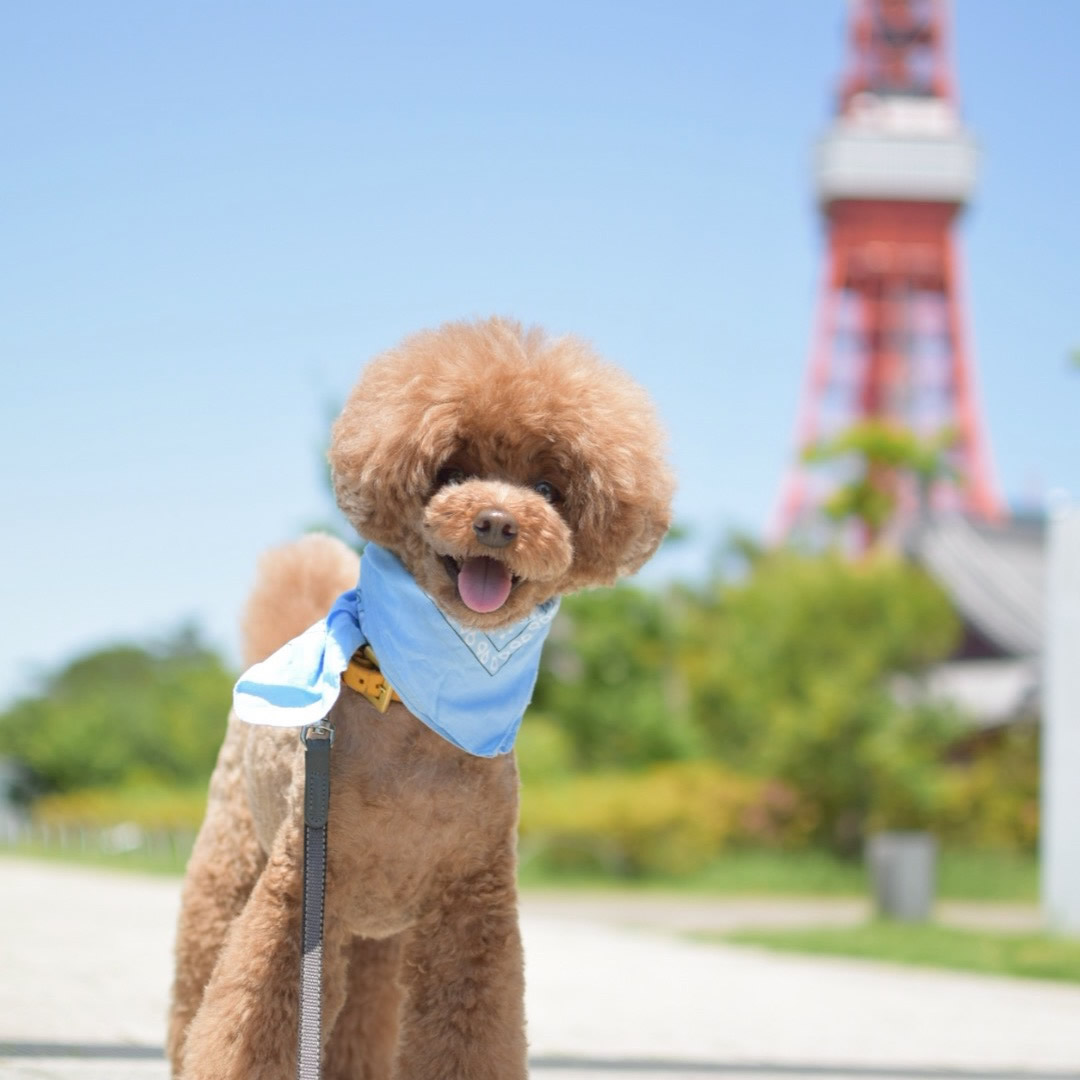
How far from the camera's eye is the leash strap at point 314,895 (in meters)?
2.42

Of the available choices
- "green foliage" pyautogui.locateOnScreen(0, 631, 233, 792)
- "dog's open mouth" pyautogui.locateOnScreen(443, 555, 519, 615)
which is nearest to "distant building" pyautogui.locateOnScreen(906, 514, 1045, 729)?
"green foliage" pyautogui.locateOnScreen(0, 631, 233, 792)

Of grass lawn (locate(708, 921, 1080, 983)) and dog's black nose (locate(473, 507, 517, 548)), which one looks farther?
grass lawn (locate(708, 921, 1080, 983))

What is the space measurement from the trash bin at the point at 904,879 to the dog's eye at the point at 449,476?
10226mm

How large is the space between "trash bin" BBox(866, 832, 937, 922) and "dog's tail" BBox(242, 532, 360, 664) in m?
9.50

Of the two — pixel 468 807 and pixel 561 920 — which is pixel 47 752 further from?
pixel 468 807

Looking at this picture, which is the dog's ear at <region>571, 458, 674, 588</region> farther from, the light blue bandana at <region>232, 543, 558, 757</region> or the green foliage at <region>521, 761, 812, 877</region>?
the green foliage at <region>521, 761, 812, 877</region>

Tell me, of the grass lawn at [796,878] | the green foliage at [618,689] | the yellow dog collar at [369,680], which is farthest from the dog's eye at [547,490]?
the green foliage at [618,689]

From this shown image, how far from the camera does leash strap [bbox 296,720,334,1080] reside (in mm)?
2422

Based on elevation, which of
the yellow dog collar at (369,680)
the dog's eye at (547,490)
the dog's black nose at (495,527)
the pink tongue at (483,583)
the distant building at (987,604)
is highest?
the distant building at (987,604)

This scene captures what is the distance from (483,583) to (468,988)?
2.65 ft

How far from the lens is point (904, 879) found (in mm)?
11773

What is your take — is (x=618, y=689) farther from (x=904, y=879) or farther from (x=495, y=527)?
(x=495, y=527)

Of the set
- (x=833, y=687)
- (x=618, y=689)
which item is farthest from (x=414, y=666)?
(x=618, y=689)

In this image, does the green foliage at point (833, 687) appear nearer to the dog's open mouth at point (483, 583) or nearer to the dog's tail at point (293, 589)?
the dog's tail at point (293, 589)
